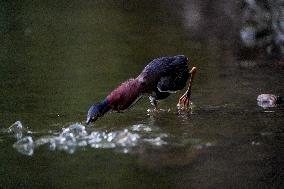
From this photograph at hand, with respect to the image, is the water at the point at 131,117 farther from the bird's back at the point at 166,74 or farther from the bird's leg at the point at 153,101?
the bird's back at the point at 166,74

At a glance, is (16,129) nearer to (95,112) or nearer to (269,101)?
(95,112)

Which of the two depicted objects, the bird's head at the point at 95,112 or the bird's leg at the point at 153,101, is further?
the bird's leg at the point at 153,101

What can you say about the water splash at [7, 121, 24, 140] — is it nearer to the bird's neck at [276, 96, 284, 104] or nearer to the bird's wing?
the bird's wing

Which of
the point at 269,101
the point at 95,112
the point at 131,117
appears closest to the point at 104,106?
the point at 95,112

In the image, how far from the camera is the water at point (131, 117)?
277 inches

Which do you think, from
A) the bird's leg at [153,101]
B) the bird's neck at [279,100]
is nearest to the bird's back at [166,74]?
the bird's leg at [153,101]

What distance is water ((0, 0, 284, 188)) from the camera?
7.04 m

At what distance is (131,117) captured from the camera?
356 inches

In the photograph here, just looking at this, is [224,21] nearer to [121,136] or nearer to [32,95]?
[32,95]

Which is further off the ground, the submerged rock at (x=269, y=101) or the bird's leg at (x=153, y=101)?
the bird's leg at (x=153, y=101)

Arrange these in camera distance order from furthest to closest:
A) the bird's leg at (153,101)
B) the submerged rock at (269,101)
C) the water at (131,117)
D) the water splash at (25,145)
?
the submerged rock at (269,101) < the bird's leg at (153,101) < the water splash at (25,145) < the water at (131,117)

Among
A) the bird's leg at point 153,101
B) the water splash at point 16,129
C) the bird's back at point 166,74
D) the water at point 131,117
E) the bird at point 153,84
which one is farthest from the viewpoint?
the bird's leg at point 153,101

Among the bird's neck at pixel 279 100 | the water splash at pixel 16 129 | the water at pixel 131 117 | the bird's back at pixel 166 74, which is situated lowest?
the bird's neck at pixel 279 100

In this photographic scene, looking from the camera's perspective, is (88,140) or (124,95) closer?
(88,140)
